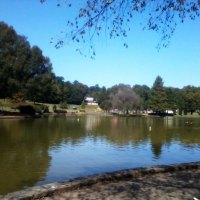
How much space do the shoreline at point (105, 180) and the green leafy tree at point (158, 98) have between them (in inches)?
3941

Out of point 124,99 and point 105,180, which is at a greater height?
point 124,99

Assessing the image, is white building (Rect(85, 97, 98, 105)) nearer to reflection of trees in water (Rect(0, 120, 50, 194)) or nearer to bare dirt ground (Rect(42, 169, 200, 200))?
reflection of trees in water (Rect(0, 120, 50, 194))

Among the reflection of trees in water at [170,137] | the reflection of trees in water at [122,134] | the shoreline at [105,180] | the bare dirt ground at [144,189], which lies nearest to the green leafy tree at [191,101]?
the reflection of trees in water at [170,137]

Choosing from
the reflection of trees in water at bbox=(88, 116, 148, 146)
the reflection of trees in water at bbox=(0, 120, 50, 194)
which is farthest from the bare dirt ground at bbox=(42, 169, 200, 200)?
the reflection of trees in water at bbox=(88, 116, 148, 146)

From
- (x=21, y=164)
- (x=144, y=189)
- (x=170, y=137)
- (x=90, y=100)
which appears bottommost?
(x=21, y=164)

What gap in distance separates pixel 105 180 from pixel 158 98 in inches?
4052

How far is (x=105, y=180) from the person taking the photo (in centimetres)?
890

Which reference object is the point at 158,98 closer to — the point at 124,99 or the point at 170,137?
the point at 124,99

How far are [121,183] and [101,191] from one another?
85 centimetres

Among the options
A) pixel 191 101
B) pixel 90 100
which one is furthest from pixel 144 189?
pixel 90 100

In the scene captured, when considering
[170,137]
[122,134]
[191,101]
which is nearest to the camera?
[170,137]

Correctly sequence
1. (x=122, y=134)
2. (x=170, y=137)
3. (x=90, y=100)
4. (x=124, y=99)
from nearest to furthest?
(x=170, y=137) < (x=122, y=134) < (x=124, y=99) < (x=90, y=100)

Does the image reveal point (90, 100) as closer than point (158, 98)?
No

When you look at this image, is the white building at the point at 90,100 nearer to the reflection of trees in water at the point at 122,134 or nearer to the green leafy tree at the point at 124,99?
the green leafy tree at the point at 124,99
